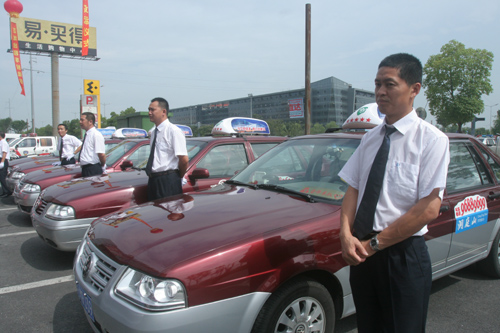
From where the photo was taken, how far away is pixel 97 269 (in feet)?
7.11

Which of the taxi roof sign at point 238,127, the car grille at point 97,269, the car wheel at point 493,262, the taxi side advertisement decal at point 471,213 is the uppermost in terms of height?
the taxi roof sign at point 238,127

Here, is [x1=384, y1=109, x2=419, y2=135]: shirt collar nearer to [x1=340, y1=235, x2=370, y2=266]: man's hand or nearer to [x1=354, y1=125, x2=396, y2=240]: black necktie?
[x1=354, y1=125, x2=396, y2=240]: black necktie

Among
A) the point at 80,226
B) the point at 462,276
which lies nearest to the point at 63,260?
the point at 80,226

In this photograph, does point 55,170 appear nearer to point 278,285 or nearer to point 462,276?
point 278,285

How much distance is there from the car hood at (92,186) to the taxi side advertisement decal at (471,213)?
11.4 ft

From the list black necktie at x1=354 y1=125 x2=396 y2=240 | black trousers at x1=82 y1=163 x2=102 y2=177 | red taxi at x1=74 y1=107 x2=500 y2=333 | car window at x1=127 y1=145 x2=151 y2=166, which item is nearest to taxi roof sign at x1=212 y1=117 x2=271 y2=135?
car window at x1=127 y1=145 x2=151 y2=166

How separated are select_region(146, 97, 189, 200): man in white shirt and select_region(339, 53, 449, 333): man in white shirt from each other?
270cm

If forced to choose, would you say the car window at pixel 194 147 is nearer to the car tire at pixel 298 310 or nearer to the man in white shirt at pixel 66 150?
the car tire at pixel 298 310

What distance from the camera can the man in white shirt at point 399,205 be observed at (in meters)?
1.53

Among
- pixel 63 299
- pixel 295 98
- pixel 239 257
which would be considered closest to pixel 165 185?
pixel 63 299

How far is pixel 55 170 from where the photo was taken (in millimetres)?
6688

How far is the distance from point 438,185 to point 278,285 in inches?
40.0

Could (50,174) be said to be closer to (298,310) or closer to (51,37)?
(298,310)

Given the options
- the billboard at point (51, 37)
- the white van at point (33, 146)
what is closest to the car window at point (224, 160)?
the white van at point (33, 146)
